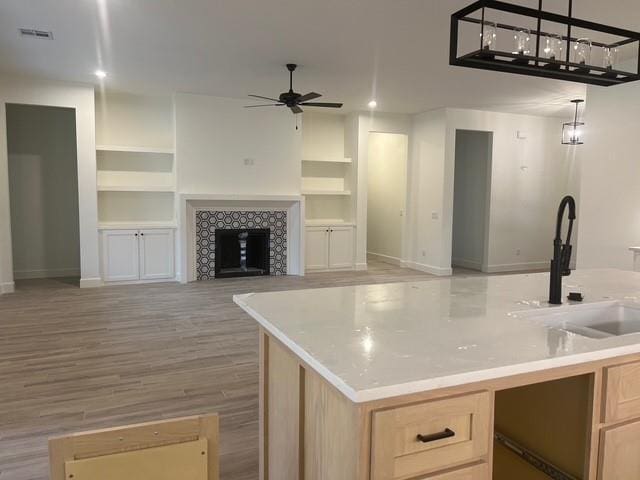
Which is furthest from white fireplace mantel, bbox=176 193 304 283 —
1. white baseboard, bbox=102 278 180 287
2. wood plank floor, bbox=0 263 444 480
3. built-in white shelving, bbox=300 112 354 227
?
wood plank floor, bbox=0 263 444 480

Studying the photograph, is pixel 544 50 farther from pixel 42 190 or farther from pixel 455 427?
pixel 42 190

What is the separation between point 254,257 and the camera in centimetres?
801

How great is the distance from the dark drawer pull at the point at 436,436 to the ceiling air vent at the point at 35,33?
4.89m

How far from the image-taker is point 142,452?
1.10 metres

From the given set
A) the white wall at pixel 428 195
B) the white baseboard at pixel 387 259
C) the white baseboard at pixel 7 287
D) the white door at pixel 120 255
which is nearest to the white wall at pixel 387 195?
the white baseboard at pixel 387 259

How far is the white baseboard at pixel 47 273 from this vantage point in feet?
23.9

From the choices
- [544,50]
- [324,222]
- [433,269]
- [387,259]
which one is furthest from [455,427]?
[387,259]

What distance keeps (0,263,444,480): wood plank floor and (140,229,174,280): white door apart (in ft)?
3.09

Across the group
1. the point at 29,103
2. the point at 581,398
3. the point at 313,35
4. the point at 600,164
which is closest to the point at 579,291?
the point at 581,398

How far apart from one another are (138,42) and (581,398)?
15.6 feet

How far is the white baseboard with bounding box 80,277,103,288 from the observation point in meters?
6.65

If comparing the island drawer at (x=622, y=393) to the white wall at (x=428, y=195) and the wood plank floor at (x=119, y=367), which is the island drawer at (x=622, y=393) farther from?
the white wall at (x=428, y=195)

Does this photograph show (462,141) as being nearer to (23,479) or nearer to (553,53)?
(553,53)

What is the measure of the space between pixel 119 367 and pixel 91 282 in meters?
3.55
